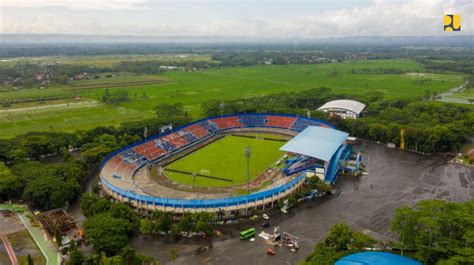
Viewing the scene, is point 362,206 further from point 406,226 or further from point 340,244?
point 340,244

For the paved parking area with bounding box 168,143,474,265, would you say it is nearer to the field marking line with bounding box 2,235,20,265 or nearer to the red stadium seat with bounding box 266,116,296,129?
the field marking line with bounding box 2,235,20,265

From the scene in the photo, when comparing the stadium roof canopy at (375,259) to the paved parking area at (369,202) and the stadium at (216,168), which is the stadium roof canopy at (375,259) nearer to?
the paved parking area at (369,202)

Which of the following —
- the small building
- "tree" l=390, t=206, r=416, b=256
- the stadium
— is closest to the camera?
"tree" l=390, t=206, r=416, b=256

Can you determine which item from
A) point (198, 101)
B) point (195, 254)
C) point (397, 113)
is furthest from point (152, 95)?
point (195, 254)

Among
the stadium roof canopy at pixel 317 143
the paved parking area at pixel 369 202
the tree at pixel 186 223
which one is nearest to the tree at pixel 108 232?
the paved parking area at pixel 369 202

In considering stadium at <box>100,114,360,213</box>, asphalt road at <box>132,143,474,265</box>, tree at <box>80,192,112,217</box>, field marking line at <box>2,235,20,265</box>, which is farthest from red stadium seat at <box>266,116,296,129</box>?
field marking line at <box>2,235,20,265</box>

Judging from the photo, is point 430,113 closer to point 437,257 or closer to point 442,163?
point 442,163
